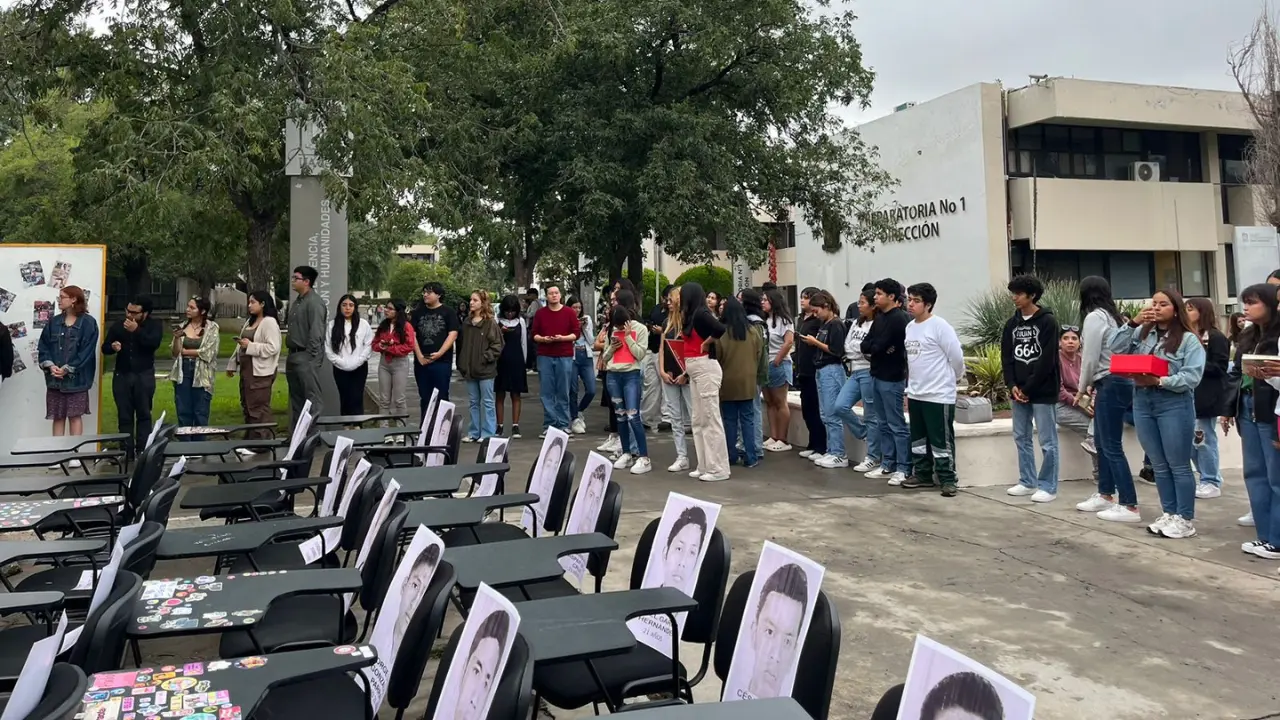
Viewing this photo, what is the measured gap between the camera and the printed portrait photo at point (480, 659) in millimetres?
2012

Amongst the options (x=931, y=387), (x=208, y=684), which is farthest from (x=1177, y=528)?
(x=208, y=684)

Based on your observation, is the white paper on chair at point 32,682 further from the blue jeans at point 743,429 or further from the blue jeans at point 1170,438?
the blue jeans at point 743,429

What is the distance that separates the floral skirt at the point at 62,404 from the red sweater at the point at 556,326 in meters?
4.69

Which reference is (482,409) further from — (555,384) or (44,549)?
(44,549)

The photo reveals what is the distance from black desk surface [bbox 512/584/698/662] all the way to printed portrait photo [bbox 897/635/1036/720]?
3.14ft

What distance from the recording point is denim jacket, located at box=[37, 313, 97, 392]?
856 cm

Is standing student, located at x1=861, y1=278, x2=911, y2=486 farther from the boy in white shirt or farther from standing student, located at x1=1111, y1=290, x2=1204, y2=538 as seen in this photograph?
standing student, located at x1=1111, y1=290, x2=1204, y2=538

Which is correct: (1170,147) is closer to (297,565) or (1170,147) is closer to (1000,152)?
(1000,152)

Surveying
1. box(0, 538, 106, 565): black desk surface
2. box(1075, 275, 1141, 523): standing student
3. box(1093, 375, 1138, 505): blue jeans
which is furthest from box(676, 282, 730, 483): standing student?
box(0, 538, 106, 565): black desk surface

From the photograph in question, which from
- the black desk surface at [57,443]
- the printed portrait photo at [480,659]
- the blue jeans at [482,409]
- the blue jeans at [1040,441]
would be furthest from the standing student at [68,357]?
the blue jeans at [1040,441]

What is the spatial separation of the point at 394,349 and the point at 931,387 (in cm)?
582

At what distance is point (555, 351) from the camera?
32.1ft

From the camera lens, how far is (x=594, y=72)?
13.5 m

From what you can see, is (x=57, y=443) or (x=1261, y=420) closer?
(x=1261, y=420)
